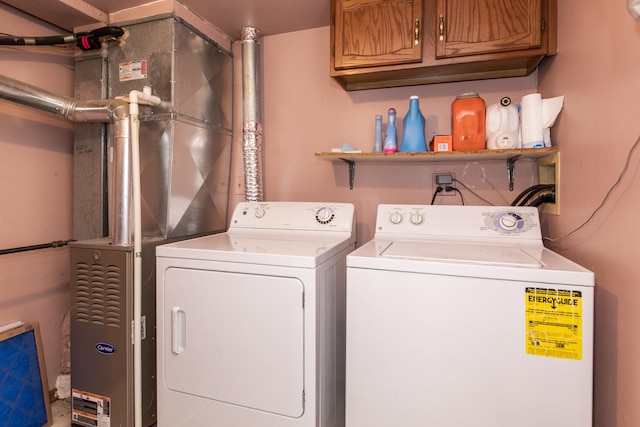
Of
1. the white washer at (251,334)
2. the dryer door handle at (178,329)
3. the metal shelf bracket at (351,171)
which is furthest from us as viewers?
the metal shelf bracket at (351,171)

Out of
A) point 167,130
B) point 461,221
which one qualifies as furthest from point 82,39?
point 461,221

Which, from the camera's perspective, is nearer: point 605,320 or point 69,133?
point 605,320

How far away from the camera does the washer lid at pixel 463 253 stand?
45.7 inches

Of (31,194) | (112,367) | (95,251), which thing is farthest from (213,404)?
(31,194)

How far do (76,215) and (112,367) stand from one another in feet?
3.43

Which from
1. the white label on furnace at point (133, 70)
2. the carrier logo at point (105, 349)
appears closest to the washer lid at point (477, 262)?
the carrier logo at point (105, 349)

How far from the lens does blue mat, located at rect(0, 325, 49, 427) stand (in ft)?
5.54

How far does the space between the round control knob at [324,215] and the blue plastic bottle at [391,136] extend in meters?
0.46

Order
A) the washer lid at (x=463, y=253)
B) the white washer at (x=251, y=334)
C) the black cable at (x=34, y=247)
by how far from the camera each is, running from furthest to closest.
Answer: the black cable at (x=34, y=247) < the white washer at (x=251, y=334) < the washer lid at (x=463, y=253)

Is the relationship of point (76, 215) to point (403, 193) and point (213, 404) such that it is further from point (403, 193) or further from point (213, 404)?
point (403, 193)

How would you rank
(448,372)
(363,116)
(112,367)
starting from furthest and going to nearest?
(363,116)
(112,367)
(448,372)

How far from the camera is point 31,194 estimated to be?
6.54 feet

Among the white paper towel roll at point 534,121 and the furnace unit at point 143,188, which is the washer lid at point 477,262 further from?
the furnace unit at point 143,188

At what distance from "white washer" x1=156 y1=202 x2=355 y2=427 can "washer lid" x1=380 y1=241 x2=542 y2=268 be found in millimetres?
305
